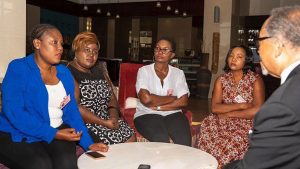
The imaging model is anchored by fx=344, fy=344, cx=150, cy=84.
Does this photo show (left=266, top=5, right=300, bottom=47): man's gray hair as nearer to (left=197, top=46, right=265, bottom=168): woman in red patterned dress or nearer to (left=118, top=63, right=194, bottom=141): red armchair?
(left=197, top=46, right=265, bottom=168): woman in red patterned dress

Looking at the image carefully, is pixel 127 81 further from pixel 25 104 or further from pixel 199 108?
pixel 199 108

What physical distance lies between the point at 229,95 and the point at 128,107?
1266 mm

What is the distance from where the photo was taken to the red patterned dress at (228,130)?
9.39 feet

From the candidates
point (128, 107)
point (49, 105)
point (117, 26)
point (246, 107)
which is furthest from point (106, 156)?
point (117, 26)

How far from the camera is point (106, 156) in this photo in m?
2.13

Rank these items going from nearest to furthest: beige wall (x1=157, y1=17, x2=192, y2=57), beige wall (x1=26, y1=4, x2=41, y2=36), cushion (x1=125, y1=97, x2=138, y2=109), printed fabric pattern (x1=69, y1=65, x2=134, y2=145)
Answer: printed fabric pattern (x1=69, y1=65, x2=134, y2=145) → cushion (x1=125, y1=97, x2=138, y2=109) → beige wall (x1=26, y1=4, x2=41, y2=36) → beige wall (x1=157, y1=17, x2=192, y2=57)

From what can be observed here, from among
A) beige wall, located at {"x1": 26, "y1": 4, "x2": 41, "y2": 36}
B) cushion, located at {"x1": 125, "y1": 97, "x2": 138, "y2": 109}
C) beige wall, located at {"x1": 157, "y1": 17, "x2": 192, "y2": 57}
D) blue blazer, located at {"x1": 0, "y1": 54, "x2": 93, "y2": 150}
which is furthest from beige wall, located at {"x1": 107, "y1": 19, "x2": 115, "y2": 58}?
blue blazer, located at {"x1": 0, "y1": 54, "x2": 93, "y2": 150}

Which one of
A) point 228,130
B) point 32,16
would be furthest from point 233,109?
point 32,16

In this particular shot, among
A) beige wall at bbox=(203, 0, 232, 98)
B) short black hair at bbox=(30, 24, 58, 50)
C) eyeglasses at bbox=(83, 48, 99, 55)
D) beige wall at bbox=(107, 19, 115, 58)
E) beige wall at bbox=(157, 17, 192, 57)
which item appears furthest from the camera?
beige wall at bbox=(107, 19, 115, 58)

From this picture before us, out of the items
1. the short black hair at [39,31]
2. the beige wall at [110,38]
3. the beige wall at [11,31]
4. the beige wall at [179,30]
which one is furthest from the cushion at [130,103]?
the beige wall at [110,38]

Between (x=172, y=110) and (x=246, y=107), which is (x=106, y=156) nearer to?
(x=172, y=110)

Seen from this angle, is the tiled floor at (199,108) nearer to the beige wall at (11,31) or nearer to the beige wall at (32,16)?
the beige wall at (11,31)

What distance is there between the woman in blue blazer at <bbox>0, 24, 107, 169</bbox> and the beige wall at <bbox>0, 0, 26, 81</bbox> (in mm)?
1498

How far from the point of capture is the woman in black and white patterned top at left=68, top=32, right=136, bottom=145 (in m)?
2.83
